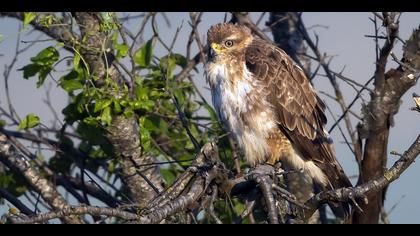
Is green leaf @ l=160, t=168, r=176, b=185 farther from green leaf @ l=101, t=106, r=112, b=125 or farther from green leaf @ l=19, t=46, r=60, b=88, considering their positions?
green leaf @ l=19, t=46, r=60, b=88

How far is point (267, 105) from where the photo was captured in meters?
6.36

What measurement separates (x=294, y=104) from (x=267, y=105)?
244 millimetres

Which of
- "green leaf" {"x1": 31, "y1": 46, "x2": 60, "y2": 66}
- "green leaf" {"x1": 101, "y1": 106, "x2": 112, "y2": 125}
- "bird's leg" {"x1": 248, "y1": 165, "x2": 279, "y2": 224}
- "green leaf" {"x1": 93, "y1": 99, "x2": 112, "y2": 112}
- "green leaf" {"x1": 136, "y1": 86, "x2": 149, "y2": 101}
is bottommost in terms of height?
"bird's leg" {"x1": 248, "y1": 165, "x2": 279, "y2": 224}

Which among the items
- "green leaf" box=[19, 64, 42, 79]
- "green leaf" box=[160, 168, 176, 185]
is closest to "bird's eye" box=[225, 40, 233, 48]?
"green leaf" box=[160, 168, 176, 185]

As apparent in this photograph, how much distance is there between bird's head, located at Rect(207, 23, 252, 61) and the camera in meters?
6.53

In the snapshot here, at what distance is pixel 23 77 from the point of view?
640 centimetres

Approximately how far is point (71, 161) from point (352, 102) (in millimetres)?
2546

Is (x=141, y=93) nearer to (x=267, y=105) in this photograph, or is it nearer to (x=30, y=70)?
(x=30, y=70)

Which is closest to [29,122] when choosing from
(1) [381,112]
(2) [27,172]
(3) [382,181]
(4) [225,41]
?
(2) [27,172]

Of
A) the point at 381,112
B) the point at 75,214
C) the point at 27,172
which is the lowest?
the point at 75,214

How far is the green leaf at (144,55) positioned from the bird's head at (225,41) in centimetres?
49
